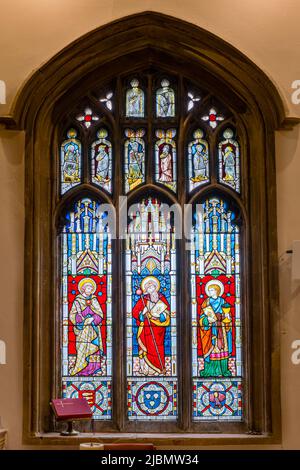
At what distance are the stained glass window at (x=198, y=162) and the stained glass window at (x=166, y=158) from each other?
13cm

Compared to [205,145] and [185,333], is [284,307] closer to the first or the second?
[185,333]

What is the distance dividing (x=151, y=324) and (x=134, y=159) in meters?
1.31

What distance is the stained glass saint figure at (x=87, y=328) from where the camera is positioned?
795cm

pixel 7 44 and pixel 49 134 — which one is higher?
pixel 7 44

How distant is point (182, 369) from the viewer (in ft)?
26.0

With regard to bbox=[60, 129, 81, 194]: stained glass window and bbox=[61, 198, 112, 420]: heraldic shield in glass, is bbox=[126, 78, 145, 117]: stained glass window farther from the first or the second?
bbox=[61, 198, 112, 420]: heraldic shield in glass

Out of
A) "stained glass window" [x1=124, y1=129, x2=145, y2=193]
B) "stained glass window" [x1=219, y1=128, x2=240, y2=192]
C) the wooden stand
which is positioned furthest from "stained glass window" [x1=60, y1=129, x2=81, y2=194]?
the wooden stand

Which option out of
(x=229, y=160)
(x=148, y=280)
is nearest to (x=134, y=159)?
(x=229, y=160)

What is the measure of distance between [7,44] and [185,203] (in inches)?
72.5

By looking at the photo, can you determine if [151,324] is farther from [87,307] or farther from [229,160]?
[229,160]

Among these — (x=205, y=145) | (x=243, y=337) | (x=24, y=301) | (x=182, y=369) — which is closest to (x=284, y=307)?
(x=243, y=337)

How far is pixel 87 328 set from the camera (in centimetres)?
800

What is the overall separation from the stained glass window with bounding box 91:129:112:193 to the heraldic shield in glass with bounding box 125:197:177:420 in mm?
316

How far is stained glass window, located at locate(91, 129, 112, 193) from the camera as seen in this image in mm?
8156
